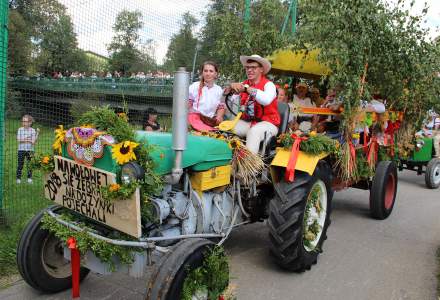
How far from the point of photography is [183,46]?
8.13 metres

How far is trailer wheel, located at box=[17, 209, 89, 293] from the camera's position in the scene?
133 inches

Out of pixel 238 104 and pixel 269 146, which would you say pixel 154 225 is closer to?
pixel 269 146

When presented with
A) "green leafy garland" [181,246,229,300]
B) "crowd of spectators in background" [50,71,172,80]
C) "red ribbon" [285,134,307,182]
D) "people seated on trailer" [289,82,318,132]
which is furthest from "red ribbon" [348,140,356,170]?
"crowd of spectators in background" [50,71,172,80]

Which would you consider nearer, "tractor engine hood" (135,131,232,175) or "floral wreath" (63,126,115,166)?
"floral wreath" (63,126,115,166)

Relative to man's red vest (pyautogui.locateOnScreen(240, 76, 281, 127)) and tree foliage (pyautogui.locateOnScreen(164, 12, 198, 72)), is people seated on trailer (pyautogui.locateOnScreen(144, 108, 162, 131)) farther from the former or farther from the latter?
tree foliage (pyautogui.locateOnScreen(164, 12, 198, 72))

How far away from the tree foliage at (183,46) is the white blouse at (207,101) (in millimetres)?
2308

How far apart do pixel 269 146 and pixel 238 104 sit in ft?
2.35

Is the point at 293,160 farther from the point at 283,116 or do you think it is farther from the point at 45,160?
the point at 45,160

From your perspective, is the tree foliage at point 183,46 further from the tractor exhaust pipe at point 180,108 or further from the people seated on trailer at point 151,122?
the tractor exhaust pipe at point 180,108

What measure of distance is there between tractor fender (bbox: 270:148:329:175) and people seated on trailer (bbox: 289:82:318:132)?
3.65 ft

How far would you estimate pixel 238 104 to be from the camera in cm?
484

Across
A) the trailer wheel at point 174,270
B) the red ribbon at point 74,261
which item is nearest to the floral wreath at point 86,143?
the red ribbon at point 74,261

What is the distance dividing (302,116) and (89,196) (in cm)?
353

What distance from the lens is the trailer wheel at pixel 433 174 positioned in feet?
29.1
